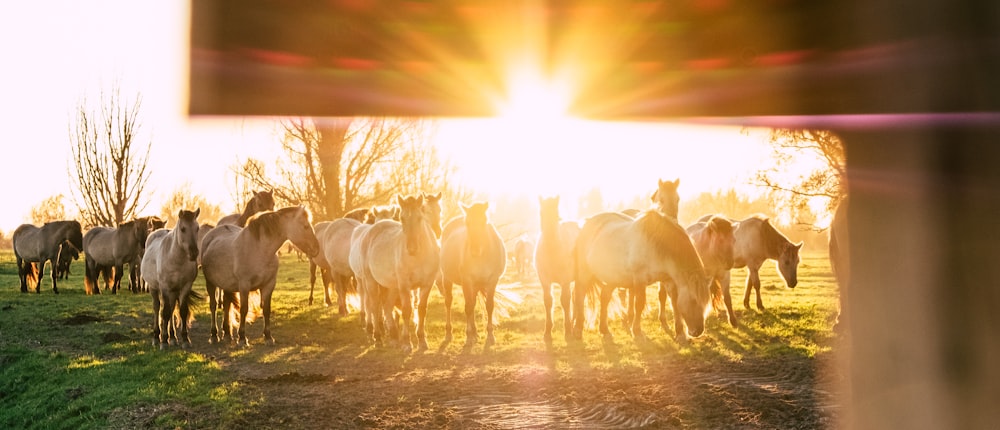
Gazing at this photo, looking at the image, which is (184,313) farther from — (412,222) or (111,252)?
(111,252)

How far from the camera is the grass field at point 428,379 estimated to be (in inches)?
253

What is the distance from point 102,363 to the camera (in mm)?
10078

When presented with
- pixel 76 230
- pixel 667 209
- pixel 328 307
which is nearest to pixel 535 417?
pixel 667 209

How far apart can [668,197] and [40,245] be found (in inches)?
867

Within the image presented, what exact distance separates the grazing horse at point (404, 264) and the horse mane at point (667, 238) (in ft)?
10.7

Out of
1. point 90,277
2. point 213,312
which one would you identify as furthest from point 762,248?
point 90,277

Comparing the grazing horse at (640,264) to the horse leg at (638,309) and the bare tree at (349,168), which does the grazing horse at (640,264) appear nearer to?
the horse leg at (638,309)

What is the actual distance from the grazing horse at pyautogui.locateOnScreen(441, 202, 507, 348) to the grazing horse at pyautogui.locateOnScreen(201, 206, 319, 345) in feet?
7.25

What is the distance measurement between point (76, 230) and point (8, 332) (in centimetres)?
1240

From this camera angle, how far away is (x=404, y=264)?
10.9 metres

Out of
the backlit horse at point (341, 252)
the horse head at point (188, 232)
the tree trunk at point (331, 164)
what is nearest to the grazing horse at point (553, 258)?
the backlit horse at point (341, 252)

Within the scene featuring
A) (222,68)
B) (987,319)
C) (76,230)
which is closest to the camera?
(987,319)

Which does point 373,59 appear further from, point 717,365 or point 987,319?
point 717,365

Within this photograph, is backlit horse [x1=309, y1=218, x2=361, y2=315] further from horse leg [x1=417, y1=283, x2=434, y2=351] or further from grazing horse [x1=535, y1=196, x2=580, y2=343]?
grazing horse [x1=535, y1=196, x2=580, y2=343]
